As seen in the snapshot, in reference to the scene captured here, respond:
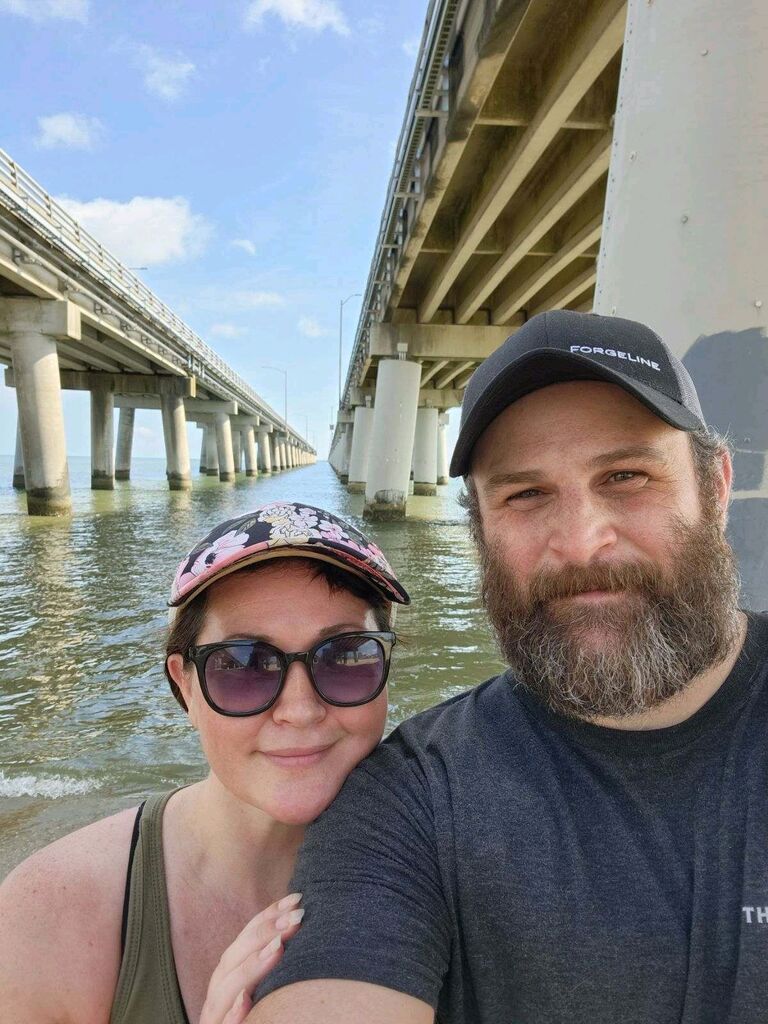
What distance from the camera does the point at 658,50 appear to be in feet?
12.6

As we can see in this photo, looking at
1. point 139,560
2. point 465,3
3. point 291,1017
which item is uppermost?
point 465,3

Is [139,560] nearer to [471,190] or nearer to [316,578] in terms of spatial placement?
[471,190]

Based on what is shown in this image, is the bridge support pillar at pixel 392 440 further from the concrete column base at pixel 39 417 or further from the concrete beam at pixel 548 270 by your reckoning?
the concrete column base at pixel 39 417

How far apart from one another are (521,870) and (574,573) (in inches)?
23.7

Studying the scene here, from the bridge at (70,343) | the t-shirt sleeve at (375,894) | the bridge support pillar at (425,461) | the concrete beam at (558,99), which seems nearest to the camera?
the t-shirt sleeve at (375,894)

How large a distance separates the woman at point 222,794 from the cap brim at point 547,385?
0.42 m

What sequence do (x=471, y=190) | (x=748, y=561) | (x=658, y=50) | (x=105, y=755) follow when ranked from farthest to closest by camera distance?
(x=471, y=190) < (x=105, y=755) < (x=658, y=50) < (x=748, y=561)

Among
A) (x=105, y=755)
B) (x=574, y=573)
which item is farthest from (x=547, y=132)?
(x=574, y=573)

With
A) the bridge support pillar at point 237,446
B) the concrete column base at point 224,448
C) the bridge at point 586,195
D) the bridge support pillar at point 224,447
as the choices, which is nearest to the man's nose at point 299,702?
the bridge at point 586,195

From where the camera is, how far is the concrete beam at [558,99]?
8430 mm

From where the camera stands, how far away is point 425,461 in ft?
141

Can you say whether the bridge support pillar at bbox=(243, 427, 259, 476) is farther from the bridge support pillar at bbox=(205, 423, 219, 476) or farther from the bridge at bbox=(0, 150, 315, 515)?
the bridge at bbox=(0, 150, 315, 515)

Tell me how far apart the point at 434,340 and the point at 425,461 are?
19.6 metres

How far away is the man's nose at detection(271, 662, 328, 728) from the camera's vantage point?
1588mm
